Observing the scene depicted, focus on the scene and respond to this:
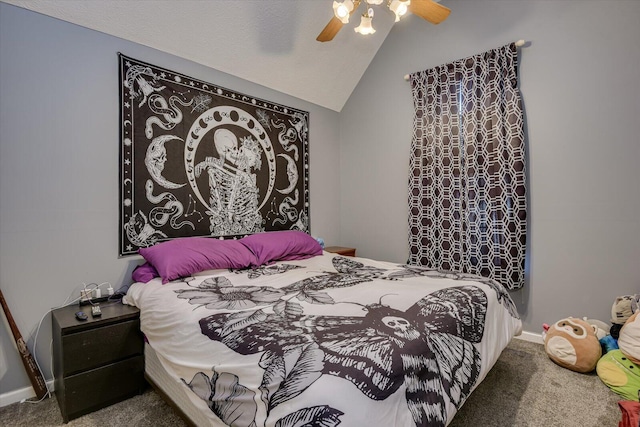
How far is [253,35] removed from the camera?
2846mm

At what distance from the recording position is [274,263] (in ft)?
9.02

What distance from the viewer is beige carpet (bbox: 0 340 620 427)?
1.69m

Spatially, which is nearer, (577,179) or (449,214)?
(577,179)

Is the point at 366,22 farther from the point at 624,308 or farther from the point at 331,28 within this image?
the point at 624,308

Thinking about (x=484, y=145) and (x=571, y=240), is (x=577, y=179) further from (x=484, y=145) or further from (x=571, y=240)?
(x=484, y=145)

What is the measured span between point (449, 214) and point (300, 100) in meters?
2.10

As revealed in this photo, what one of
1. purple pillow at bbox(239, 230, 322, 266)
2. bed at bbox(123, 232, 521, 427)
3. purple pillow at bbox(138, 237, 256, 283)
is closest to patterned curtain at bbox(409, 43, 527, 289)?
bed at bbox(123, 232, 521, 427)

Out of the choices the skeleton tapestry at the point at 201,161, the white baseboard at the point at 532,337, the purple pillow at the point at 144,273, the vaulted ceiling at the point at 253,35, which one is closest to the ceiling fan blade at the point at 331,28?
the vaulted ceiling at the point at 253,35

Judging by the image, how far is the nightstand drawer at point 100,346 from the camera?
171cm

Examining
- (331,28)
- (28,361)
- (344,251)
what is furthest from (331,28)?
(28,361)

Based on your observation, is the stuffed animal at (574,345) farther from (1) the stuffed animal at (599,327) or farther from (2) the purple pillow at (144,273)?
(2) the purple pillow at (144,273)

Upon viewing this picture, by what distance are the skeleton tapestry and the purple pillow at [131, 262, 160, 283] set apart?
21 cm

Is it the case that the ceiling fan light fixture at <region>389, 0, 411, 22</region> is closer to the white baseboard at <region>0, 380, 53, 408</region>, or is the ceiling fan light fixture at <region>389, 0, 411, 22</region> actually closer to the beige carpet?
the beige carpet

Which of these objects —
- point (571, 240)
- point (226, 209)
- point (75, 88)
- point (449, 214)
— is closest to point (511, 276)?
point (571, 240)
